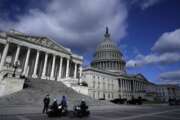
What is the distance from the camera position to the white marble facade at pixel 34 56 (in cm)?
3853

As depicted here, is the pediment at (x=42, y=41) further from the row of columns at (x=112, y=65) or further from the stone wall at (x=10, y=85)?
the row of columns at (x=112, y=65)

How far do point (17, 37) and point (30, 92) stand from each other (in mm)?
20333

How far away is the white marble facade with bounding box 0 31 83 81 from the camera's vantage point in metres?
38.5

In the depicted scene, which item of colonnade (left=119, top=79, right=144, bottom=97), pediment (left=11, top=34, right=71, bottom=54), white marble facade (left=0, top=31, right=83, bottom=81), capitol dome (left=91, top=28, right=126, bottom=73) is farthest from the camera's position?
capitol dome (left=91, top=28, right=126, bottom=73)

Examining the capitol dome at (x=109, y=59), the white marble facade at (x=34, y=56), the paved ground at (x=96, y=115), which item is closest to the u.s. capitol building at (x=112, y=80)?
the capitol dome at (x=109, y=59)

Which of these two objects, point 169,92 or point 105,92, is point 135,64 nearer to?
point 105,92

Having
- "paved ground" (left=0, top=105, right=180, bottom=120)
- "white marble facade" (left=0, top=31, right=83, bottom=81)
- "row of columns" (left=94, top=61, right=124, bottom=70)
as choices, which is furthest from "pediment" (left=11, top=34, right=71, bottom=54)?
"row of columns" (left=94, top=61, right=124, bottom=70)

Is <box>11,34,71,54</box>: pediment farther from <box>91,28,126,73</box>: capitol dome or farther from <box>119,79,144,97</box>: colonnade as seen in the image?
<box>91,28,126,73</box>: capitol dome

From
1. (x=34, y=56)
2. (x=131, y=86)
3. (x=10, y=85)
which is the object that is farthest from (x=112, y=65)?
(x=10, y=85)

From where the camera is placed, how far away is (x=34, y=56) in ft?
160

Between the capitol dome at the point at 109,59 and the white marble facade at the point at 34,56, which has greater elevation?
the capitol dome at the point at 109,59

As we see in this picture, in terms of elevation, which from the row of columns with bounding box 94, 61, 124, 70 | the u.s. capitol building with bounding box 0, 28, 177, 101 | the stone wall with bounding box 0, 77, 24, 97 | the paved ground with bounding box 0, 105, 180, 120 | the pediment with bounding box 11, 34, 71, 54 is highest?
the row of columns with bounding box 94, 61, 124, 70

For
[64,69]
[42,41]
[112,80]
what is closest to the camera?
[42,41]

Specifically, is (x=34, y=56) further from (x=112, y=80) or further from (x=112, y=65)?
(x=112, y=65)
